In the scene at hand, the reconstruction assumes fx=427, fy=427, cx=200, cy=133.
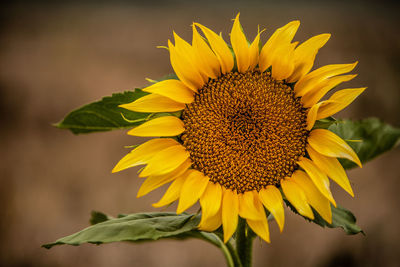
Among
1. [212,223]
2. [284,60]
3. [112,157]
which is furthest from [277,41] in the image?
[112,157]

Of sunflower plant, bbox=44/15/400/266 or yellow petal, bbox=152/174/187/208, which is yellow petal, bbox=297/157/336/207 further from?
yellow petal, bbox=152/174/187/208

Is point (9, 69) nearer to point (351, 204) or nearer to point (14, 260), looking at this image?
point (14, 260)

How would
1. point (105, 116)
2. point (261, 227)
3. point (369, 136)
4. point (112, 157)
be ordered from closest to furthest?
point (261, 227)
point (105, 116)
point (369, 136)
point (112, 157)

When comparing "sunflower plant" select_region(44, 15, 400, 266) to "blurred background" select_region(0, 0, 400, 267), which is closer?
"sunflower plant" select_region(44, 15, 400, 266)

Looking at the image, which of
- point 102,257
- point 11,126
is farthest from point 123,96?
point 11,126

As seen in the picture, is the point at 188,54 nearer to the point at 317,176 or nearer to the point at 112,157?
the point at 317,176

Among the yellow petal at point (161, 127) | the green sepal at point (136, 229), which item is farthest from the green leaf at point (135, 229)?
the yellow petal at point (161, 127)

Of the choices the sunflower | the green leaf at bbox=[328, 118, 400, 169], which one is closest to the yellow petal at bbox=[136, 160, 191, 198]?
the sunflower

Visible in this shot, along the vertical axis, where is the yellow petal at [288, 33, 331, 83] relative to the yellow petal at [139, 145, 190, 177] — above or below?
above
